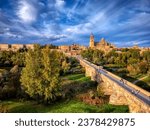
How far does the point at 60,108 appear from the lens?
9641mm

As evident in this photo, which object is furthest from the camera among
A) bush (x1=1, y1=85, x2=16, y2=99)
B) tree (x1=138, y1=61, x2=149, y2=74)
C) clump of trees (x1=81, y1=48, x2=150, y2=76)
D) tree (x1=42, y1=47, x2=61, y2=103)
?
clump of trees (x1=81, y1=48, x2=150, y2=76)

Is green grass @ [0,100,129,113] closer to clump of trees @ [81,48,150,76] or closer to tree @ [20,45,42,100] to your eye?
tree @ [20,45,42,100]

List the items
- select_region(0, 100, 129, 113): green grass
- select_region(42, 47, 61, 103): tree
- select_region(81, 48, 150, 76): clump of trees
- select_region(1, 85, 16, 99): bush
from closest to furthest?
select_region(0, 100, 129, 113): green grass
select_region(42, 47, 61, 103): tree
select_region(1, 85, 16, 99): bush
select_region(81, 48, 150, 76): clump of trees

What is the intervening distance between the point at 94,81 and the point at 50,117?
10.3m

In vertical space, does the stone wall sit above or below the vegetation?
above

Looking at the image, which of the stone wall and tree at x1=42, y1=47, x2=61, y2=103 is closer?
the stone wall

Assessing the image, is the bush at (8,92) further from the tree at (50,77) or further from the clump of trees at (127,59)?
the clump of trees at (127,59)

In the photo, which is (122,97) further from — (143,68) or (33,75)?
(143,68)

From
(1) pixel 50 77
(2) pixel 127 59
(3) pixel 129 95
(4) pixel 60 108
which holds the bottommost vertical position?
(4) pixel 60 108

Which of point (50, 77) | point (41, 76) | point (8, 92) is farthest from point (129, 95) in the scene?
point (8, 92)

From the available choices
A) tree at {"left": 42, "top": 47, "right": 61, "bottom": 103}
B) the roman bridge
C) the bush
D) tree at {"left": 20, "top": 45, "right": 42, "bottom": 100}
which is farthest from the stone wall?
the bush

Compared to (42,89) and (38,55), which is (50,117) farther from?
(38,55)

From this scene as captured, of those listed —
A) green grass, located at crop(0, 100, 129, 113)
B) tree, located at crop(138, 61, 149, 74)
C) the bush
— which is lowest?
green grass, located at crop(0, 100, 129, 113)

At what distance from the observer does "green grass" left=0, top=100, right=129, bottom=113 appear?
9000 mm
